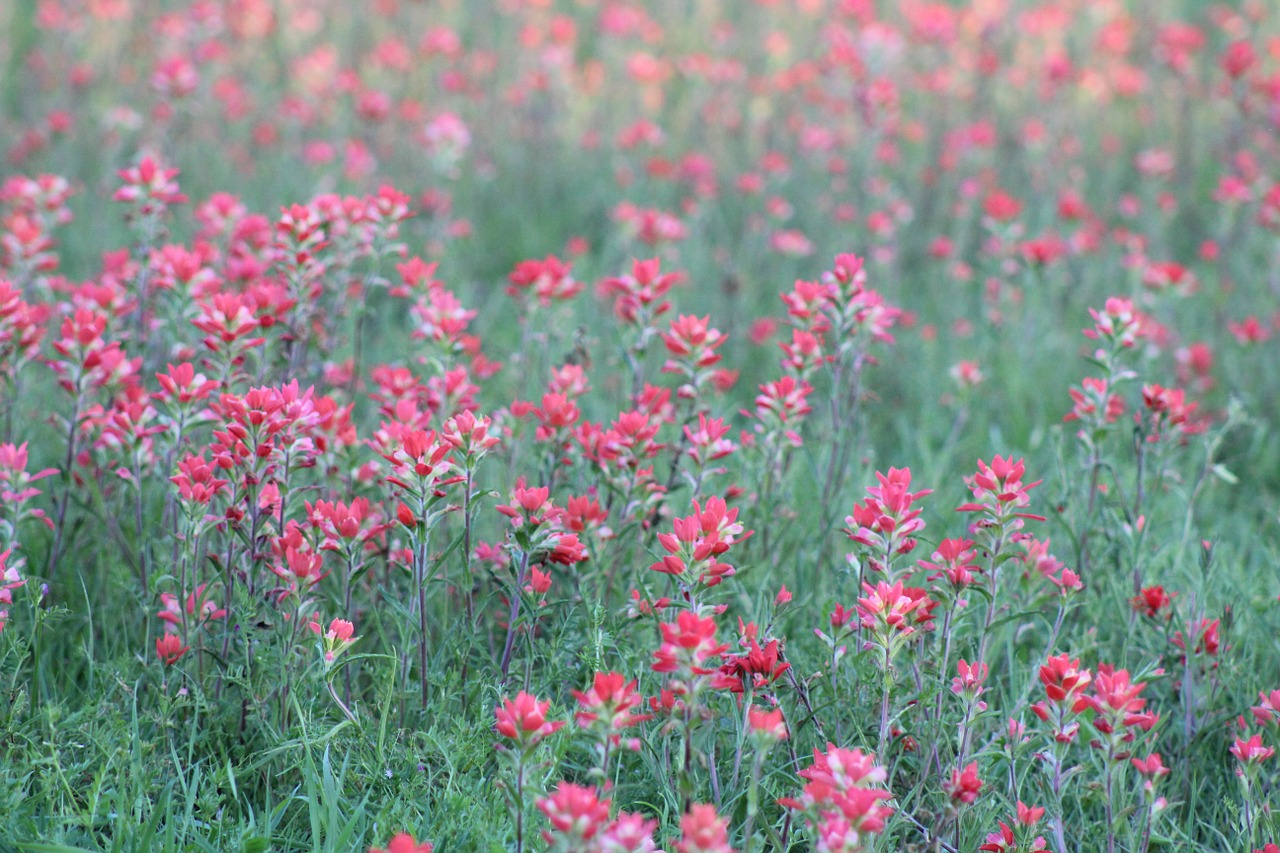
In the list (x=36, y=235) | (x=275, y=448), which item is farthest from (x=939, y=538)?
(x=36, y=235)

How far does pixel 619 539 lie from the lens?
2.94 meters

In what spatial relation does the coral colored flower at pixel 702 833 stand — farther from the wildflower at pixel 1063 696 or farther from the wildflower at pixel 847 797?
the wildflower at pixel 1063 696

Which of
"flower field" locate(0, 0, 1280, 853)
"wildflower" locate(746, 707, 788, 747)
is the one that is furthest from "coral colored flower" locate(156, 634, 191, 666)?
"wildflower" locate(746, 707, 788, 747)

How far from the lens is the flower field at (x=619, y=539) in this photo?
225 cm

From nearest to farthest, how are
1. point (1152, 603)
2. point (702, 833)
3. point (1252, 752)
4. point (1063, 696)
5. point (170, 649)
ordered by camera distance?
point (702, 833), point (1063, 696), point (1252, 752), point (170, 649), point (1152, 603)

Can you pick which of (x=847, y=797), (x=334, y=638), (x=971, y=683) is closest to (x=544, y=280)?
(x=334, y=638)

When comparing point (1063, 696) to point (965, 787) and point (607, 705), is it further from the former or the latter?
point (607, 705)

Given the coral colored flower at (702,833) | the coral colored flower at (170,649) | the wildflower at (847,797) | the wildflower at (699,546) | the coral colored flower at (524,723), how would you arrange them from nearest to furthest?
1. the coral colored flower at (702,833)
2. the wildflower at (847,797)
3. the coral colored flower at (524,723)
4. the wildflower at (699,546)
5. the coral colored flower at (170,649)

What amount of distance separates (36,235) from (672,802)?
271 centimetres

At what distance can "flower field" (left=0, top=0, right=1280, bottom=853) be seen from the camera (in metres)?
2.25

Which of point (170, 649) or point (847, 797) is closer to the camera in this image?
point (847, 797)

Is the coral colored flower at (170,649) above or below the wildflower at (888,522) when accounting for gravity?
below

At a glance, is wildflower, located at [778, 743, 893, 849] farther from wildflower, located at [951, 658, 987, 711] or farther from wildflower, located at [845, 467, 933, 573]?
wildflower, located at [845, 467, 933, 573]

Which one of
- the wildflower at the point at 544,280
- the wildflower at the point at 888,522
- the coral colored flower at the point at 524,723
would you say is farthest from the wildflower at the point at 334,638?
the wildflower at the point at 544,280
